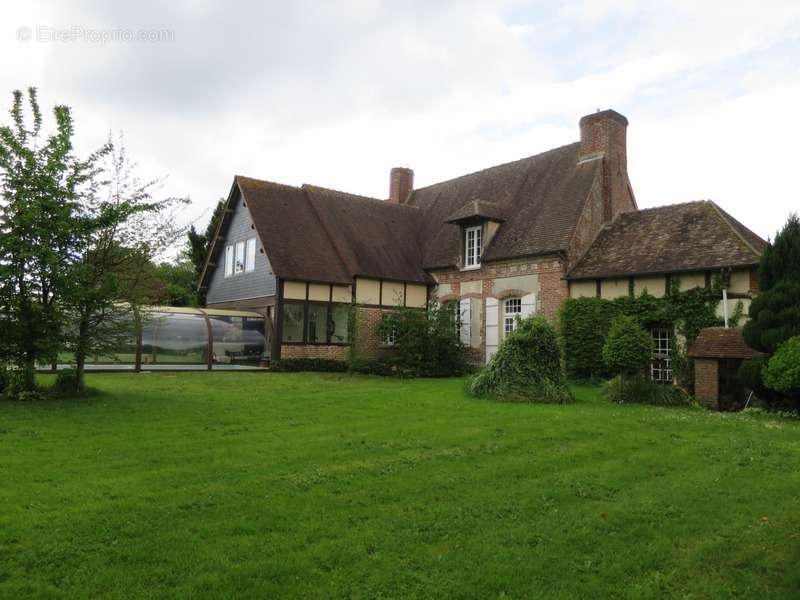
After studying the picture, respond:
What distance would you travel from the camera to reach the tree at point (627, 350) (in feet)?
43.7

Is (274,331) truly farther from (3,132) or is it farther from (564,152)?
(564,152)

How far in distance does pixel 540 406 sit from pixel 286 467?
6440 mm

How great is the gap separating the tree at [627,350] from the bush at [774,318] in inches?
78.3

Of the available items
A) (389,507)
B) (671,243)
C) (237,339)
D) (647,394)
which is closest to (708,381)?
(647,394)

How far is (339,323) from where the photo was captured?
21250 mm

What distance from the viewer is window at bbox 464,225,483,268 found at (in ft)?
71.5

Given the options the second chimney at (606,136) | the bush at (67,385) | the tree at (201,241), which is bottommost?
the bush at (67,385)

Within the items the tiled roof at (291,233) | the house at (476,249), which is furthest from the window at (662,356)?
the tiled roof at (291,233)

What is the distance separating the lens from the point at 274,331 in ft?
65.1

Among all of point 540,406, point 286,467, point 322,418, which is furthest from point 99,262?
point 540,406

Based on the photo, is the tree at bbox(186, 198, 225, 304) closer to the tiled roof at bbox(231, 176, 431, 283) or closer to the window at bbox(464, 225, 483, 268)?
the tiled roof at bbox(231, 176, 431, 283)

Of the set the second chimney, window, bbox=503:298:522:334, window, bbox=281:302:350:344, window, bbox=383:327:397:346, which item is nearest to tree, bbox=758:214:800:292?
window, bbox=503:298:522:334

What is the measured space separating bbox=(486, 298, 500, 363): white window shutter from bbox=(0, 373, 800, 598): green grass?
1109 centimetres

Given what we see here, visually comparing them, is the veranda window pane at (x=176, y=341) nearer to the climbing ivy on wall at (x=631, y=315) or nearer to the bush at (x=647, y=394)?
the climbing ivy on wall at (x=631, y=315)
